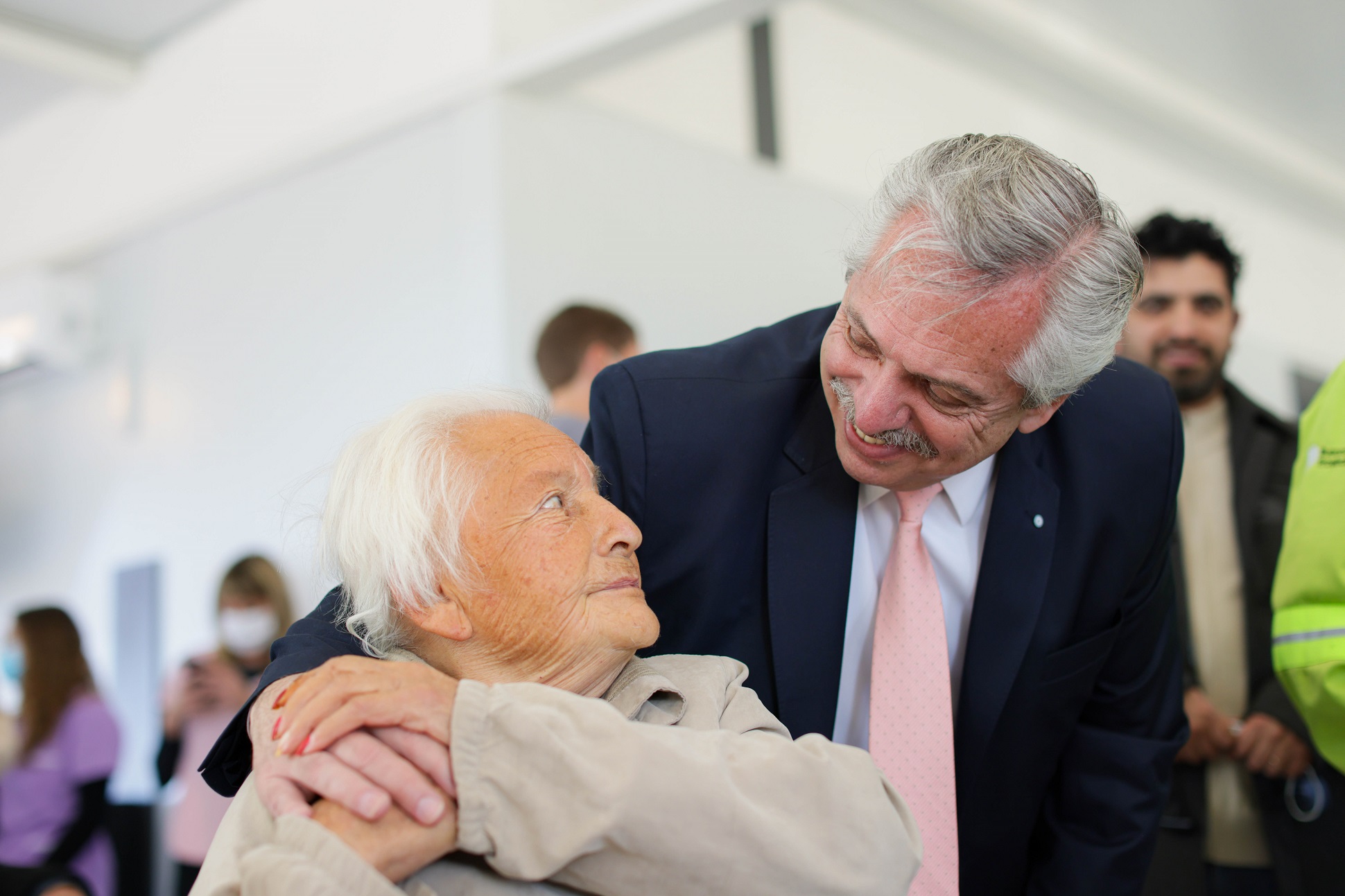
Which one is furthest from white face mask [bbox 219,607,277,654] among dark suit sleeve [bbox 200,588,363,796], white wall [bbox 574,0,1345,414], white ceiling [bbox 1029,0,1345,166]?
white ceiling [bbox 1029,0,1345,166]

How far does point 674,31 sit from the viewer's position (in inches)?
146

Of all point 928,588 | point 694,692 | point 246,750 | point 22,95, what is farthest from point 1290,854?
point 22,95

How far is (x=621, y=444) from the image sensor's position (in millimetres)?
1449

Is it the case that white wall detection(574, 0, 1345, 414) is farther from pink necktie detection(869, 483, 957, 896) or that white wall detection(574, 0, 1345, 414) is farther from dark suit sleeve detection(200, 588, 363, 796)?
dark suit sleeve detection(200, 588, 363, 796)

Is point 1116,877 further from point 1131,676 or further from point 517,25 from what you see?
point 517,25

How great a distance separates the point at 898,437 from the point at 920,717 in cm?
39

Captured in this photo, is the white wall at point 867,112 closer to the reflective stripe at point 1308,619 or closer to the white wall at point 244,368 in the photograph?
the white wall at point 244,368

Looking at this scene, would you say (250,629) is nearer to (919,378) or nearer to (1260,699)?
(1260,699)

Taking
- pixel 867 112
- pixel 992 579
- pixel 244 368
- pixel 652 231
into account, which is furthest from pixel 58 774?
pixel 867 112

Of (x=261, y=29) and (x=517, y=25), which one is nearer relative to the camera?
(x=517, y=25)

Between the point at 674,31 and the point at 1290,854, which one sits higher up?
the point at 674,31

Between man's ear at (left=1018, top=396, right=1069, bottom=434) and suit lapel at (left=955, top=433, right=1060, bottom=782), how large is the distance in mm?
115

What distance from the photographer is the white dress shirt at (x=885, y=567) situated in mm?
1608

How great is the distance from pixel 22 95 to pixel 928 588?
245 inches
